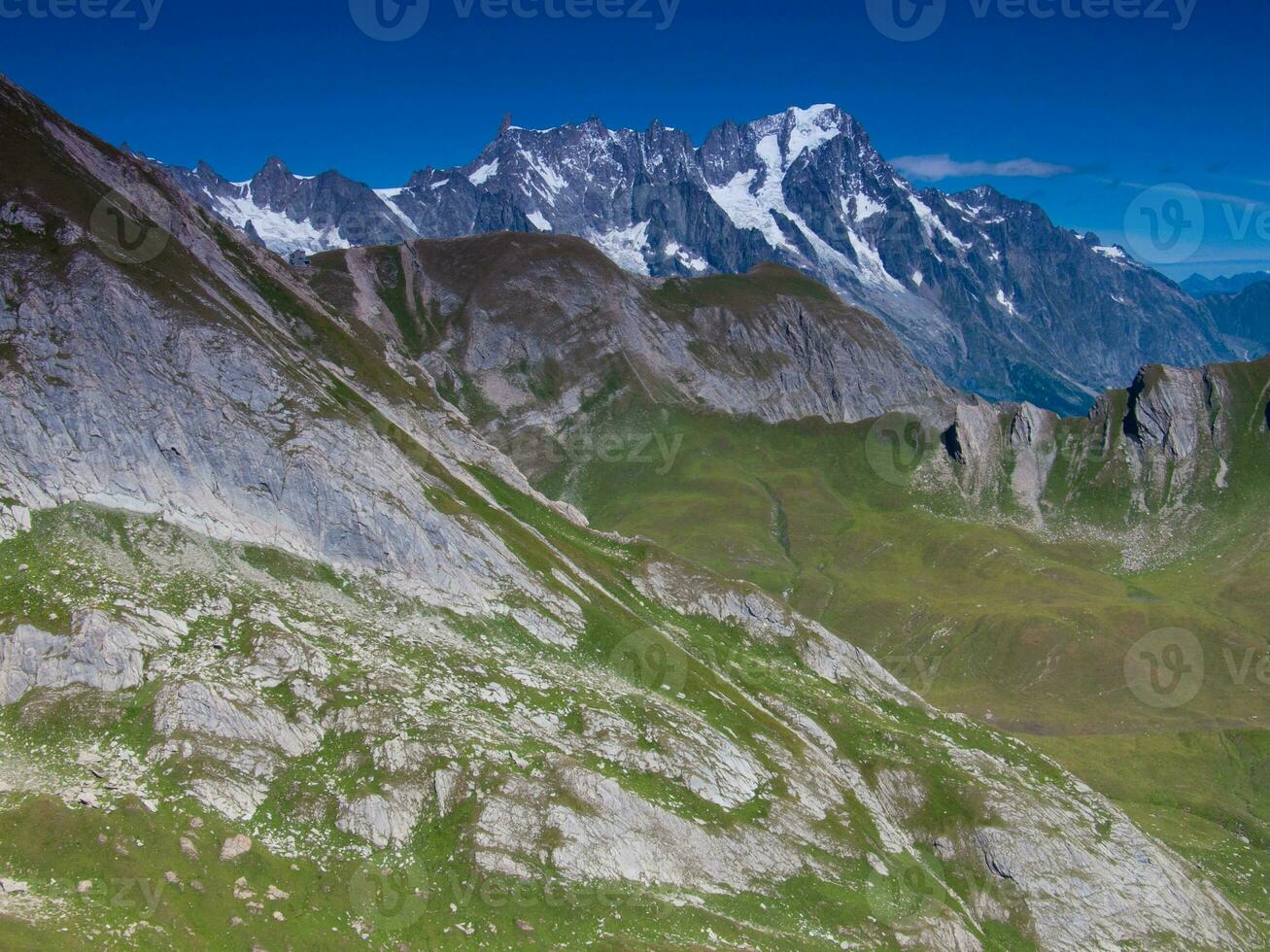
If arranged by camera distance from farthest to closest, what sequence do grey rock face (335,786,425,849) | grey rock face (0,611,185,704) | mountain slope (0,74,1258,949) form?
grey rock face (335,786,425,849) < grey rock face (0,611,185,704) < mountain slope (0,74,1258,949)

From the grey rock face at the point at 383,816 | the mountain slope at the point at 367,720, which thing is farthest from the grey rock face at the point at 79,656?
the grey rock face at the point at 383,816

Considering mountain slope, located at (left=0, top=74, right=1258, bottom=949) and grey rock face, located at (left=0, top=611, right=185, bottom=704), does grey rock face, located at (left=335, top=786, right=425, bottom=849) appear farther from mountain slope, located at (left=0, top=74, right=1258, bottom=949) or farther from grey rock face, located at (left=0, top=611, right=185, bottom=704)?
grey rock face, located at (left=0, top=611, right=185, bottom=704)

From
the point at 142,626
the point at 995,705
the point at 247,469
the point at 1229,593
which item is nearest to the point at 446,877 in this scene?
the point at 142,626

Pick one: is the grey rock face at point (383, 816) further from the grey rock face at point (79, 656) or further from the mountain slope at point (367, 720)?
the grey rock face at point (79, 656)

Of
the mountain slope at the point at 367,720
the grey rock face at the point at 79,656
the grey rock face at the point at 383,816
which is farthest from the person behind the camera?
the grey rock face at the point at 383,816

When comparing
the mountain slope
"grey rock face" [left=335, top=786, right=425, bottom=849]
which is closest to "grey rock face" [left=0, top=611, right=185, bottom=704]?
the mountain slope

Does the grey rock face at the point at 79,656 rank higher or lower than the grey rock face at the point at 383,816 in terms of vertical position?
higher

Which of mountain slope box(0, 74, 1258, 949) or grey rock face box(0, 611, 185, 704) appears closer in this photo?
mountain slope box(0, 74, 1258, 949)

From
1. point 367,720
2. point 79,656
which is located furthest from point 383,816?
point 79,656

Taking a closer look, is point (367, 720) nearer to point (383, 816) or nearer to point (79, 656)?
point (383, 816)
